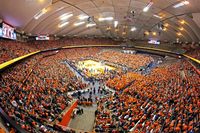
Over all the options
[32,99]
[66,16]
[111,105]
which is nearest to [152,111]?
[111,105]

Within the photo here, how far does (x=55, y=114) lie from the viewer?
16812 millimetres

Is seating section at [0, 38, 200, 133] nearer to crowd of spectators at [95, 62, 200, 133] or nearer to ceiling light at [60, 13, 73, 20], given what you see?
crowd of spectators at [95, 62, 200, 133]

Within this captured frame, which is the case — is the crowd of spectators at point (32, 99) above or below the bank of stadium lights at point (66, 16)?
below

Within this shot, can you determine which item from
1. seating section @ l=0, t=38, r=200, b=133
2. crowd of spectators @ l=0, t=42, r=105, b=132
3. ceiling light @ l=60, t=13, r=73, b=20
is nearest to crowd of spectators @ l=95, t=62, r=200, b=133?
seating section @ l=0, t=38, r=200, b=133

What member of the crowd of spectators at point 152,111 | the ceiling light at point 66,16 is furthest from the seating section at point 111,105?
the ceiling light at point 66,16

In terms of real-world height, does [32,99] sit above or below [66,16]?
below

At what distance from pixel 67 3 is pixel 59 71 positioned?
413 inches

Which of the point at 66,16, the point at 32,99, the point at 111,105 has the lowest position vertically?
the point at 111,105

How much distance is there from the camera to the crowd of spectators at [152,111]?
13.3 m

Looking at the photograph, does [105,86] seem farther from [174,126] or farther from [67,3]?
[174,126]

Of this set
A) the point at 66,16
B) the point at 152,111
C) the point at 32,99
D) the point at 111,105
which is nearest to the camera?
the point at 152,111

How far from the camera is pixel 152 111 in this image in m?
16.8

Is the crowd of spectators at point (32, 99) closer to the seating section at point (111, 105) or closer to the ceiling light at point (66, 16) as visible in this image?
the seating section at point (111, 105)

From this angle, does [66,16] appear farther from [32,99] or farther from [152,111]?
[152,111]
